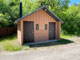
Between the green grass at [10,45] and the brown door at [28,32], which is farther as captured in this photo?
the brown door at [28,32]

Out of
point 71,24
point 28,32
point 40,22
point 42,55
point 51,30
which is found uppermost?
point 40,22

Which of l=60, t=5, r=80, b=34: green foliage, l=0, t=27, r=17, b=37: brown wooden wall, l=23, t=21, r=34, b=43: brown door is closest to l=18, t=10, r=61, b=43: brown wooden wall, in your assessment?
l=23, t=21, r=34, b=43: brown door

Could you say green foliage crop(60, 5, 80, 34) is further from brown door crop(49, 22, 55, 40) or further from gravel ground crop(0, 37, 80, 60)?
gravel ground crop(0, 37, 80, 60)

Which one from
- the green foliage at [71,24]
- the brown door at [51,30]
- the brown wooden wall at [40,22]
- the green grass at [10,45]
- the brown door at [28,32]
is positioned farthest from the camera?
the green foliage at [71,24]

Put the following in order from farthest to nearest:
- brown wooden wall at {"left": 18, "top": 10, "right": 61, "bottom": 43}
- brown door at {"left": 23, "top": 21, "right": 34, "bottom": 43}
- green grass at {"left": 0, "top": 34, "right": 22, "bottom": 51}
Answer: brown door at {"left": 23, "top": 21, "right": 34, "bottom": 43} < brown wooden wall at {"left": 18, "top": 10, "right": 61, "bottom": 43} < green grass at {"left": 0, "top": 34, "right": 22, "bottom": 51}

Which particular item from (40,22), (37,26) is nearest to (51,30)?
(40,22)

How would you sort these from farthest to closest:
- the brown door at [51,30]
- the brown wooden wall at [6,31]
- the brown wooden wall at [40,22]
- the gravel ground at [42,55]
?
the brown wooden wall at [6,31] < the brown door at [51,30] < the brown wooden wall at [40,22] < the gravel ground at [42,55]

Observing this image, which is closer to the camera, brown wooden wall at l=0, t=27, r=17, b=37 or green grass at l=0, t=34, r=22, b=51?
green grass at l=0, t=34, r=22, b=51

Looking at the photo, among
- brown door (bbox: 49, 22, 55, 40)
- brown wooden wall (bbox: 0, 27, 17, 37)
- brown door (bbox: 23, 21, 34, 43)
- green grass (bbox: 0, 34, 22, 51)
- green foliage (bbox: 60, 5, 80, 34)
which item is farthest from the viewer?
green foliage (bbox: 60, 5, 80, 34)

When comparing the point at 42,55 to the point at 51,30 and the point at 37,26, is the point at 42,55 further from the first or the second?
the point at 51,30

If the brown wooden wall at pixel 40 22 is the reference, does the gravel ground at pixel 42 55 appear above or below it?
below

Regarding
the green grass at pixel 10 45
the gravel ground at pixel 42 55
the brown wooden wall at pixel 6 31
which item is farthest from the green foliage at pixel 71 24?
the gravel ground at pixel 42 55

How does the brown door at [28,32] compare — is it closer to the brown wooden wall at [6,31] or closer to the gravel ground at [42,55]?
the gravel ground at [42,55]

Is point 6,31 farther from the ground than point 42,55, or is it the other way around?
point 6,31
